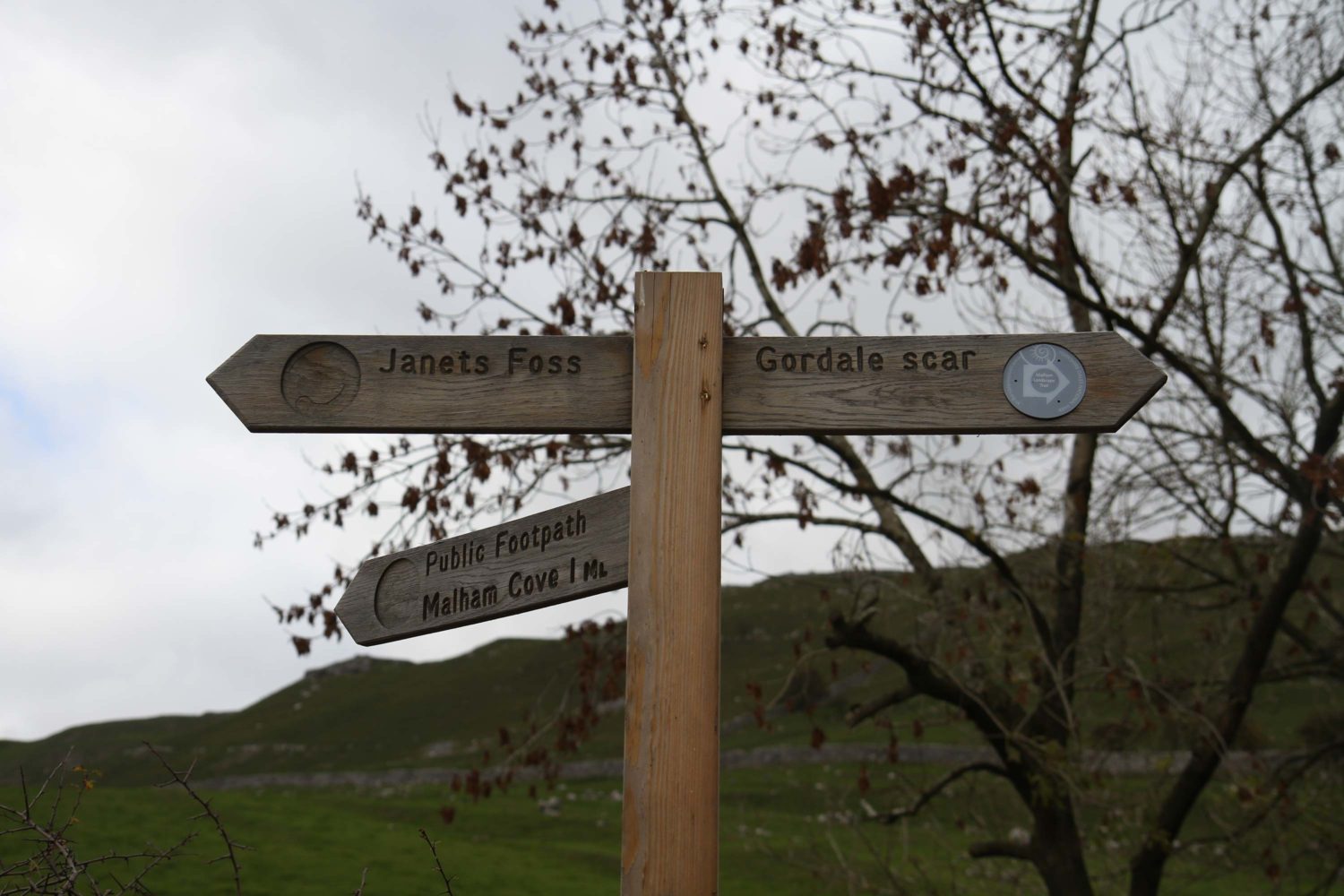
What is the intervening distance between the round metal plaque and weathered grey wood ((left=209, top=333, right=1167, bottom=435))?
2 centimetres

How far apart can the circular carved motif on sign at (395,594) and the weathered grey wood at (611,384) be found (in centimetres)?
41

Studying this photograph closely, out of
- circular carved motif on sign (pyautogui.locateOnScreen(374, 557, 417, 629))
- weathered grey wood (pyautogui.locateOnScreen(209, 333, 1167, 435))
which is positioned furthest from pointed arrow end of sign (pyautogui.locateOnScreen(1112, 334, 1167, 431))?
circular carved motif on sign (pyautogui.locateOnScreen(374, 557, 417, 629))

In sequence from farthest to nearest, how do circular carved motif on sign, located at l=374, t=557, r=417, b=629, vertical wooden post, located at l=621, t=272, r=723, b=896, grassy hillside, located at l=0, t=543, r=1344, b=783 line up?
grassy hillside, located at l=0, t=543, r=1344, b=783
circular carved motif on sign, located at l=374, t=557, r=417, b=629
vertical wooden post, located at l=621, t=272, r=723, b=896

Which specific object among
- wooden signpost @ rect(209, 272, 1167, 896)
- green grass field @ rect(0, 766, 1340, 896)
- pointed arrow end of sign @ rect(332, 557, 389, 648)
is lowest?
green grass field @ rect(0, 766, 1340, 896)

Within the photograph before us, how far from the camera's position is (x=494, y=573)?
123 inches

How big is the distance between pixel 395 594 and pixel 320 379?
2.12 ft

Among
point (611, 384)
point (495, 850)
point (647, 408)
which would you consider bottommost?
point (495, 850)

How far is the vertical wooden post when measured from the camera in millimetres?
2646

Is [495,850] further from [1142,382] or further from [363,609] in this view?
[1142,382]

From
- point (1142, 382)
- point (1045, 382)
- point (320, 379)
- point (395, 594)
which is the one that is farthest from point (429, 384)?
point (1142, 382)

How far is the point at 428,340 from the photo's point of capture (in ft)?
10.3

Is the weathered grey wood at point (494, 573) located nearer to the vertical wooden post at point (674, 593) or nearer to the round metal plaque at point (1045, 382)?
the vertical wooden post at point (674, 593)

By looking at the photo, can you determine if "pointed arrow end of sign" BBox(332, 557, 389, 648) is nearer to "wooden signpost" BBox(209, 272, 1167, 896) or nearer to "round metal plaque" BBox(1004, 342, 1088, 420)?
"wooden signpost" BBox(209, 272, 1167, 896)

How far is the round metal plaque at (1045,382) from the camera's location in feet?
9.90
